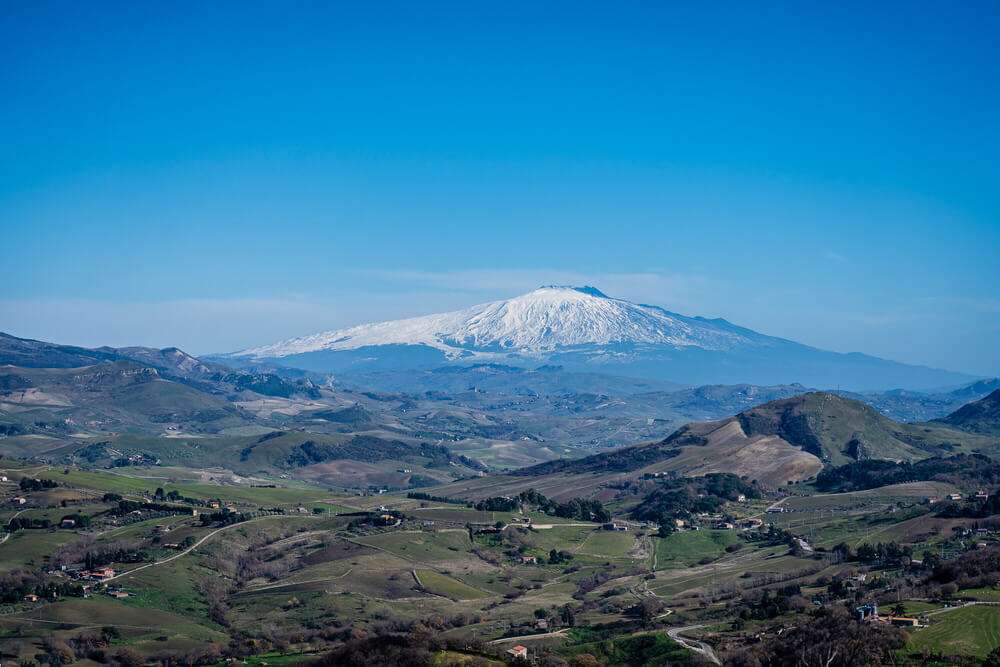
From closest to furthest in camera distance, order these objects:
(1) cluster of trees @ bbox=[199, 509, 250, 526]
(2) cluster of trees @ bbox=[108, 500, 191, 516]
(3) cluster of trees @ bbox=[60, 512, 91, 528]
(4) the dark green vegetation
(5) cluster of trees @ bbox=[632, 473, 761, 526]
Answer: (4) the dark green vegetation, (3) cluster of trees @ bbox=[60, 512, 91, 528], (1) cluster of trees @ bbox=[199, 509, 250, 526], (2) cluster of trees @ bbox=[108, 500, 191, 516], (5) cluster of trees @ bbox=[632, 473, 761, 526]

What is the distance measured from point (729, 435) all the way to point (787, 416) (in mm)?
13860

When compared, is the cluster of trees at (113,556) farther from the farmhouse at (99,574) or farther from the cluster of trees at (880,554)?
the cluster of trees at (880,554)

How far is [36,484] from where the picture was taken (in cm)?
12950

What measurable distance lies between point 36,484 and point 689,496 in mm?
80352

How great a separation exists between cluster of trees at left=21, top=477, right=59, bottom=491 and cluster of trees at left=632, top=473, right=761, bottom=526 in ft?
235

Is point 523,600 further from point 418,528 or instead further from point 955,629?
point 955,629

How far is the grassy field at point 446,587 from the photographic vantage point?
311 ft

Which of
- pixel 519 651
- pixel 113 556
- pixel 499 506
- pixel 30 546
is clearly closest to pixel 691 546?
pixel 499 506

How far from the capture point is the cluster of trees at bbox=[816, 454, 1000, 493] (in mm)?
A: 144375

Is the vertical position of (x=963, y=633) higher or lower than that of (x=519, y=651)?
higher

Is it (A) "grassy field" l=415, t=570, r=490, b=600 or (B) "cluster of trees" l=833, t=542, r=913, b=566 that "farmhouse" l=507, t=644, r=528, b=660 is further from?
(B) "cluster of trees" l=833, t=542, r=913, b=566

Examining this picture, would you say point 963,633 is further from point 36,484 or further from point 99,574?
point 36,484

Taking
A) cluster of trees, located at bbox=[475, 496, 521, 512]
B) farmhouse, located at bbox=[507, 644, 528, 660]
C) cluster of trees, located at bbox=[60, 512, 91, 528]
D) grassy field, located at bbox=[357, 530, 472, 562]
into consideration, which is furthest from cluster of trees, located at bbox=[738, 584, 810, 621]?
cluster of trees, located at bbox=[60, 512, 91, 528]

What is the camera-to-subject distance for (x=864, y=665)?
51969mm
